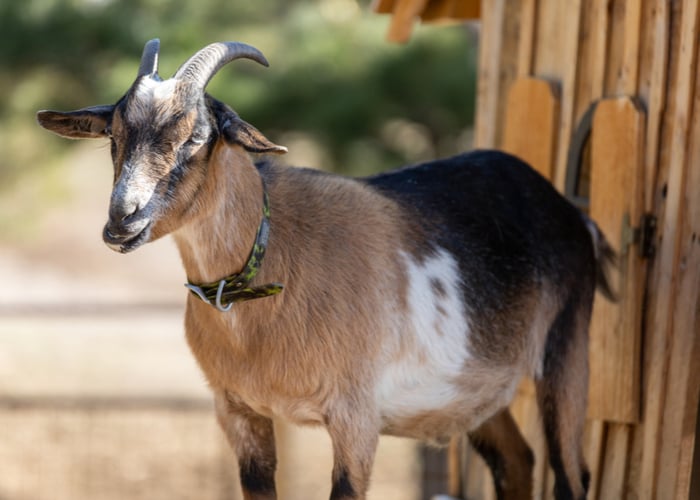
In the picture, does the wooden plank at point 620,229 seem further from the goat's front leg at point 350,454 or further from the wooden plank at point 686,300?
the goat's front leg at point 350,454

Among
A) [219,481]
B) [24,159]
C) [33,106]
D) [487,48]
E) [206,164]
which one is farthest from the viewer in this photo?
[24,159]

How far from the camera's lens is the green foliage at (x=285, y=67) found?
10.0 metres

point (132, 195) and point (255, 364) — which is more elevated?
point (132, 195)

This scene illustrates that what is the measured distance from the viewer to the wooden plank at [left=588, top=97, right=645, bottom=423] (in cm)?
490

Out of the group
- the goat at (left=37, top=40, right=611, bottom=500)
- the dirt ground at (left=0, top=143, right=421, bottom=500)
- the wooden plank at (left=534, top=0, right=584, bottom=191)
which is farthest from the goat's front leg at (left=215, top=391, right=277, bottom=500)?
the wooden plank at (left=534, top=0, right=584, bottom=191)

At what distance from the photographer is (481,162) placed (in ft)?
16.1

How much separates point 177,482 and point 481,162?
17.3 feet

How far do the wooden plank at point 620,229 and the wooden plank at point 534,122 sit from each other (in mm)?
439

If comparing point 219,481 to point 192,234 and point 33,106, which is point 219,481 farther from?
point 192,234

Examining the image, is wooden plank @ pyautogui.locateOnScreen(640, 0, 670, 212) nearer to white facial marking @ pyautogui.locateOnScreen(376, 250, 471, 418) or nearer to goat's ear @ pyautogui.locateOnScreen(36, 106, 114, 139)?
white facial marking @ pyautogui.locateOnScreen(376, 250, 471, 418)

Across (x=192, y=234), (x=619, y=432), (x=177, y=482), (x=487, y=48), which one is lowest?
(x=177, y=482)

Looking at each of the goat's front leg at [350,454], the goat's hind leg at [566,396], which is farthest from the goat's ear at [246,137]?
the goat's hind leg at [566,396]

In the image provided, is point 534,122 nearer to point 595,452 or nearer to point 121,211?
point 595,452

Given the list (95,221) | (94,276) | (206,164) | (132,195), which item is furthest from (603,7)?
(95,221)
